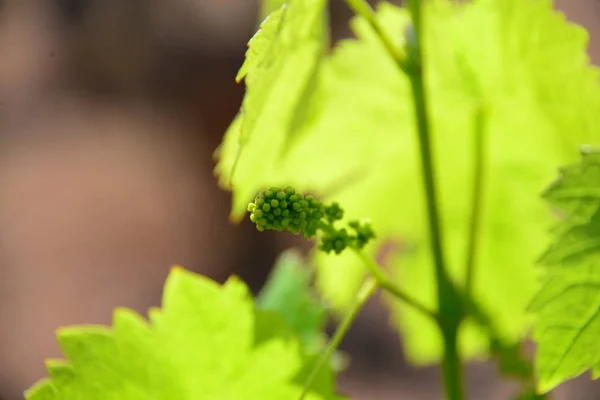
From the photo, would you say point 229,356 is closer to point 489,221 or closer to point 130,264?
point 489,221

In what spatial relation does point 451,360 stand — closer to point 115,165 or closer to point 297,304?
point 297,304

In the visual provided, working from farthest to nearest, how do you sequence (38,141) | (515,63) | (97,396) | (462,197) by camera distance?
(38,141)
(462,197)
(515,63)
(97,396)

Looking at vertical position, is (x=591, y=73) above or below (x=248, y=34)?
below

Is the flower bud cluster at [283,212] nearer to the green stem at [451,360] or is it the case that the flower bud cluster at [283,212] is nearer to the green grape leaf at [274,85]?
the green grape leaf at [274,85]

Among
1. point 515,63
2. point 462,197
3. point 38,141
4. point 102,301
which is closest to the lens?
point 515,63

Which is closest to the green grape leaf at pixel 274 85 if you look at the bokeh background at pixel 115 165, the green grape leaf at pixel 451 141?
the green grape leaf at pixel 451 141

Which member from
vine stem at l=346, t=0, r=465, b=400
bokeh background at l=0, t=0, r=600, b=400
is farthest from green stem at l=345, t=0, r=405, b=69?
bokeh background at l=0, t=0, r=600, b=400

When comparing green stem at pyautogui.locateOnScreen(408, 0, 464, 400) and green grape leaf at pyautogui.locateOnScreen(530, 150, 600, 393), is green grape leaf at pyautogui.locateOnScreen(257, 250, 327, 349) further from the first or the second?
green grape leaf at pyautogui.locateOnScreen(530, 150, 600, 393)

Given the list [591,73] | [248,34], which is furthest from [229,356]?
[248,34]
